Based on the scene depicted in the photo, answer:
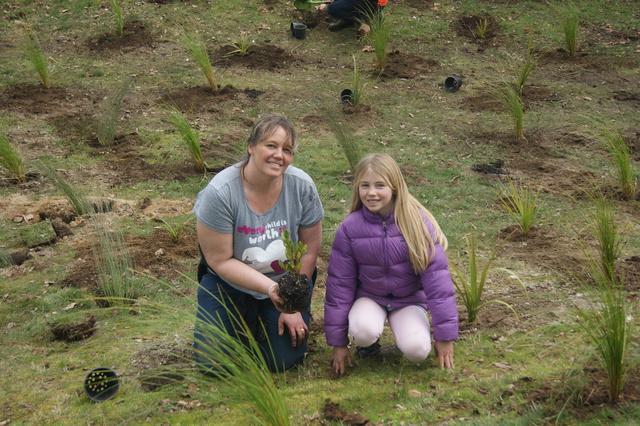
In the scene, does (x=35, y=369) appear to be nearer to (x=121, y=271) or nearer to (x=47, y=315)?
(x=47, y=315)

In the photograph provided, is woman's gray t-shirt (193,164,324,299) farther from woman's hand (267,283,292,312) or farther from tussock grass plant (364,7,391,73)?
tussock grass plant (364,7,391,73)

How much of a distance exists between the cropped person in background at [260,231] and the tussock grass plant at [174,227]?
1.16 metres

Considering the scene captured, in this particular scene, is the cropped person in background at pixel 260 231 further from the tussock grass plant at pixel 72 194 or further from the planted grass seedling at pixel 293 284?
the tussock grass plant at pixel 72 194

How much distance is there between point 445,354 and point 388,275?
47 cm

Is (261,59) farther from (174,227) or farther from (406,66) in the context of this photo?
(174,227)

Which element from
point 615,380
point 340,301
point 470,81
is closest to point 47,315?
point 340,301

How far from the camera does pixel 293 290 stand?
2.69 metres

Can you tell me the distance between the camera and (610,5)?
916cm

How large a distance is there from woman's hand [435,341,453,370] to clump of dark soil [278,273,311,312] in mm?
696

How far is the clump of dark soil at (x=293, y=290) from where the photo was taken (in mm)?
2697

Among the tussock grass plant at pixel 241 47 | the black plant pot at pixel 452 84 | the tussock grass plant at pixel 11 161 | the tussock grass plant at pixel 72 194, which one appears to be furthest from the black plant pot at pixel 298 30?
the tussock grass plant at pixel 72 194

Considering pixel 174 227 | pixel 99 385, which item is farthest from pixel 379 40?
pixel 99 385

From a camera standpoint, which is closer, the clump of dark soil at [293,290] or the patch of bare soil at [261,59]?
the clump of dark soil at [293,290]

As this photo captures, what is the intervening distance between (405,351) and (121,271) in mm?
2045
